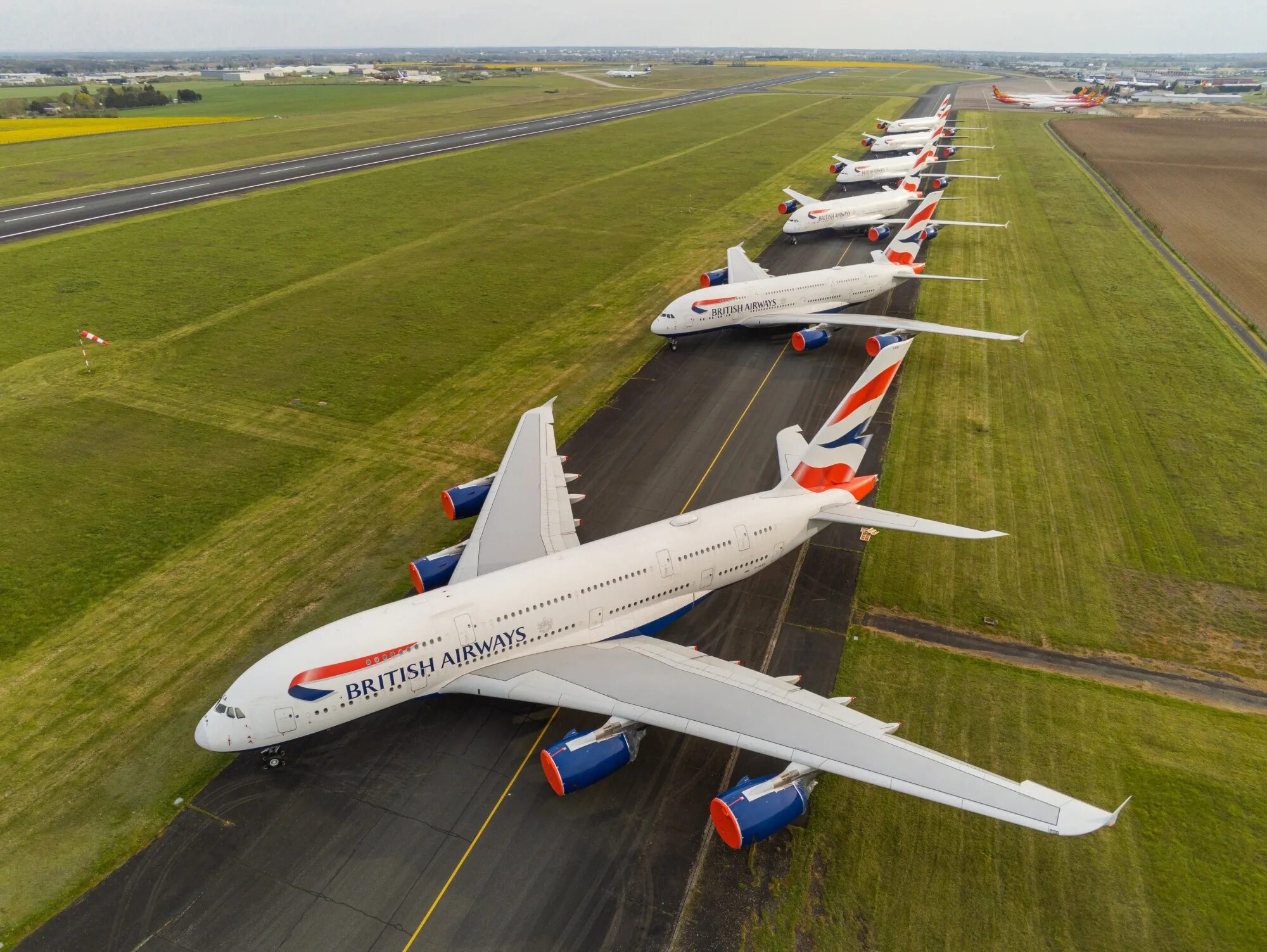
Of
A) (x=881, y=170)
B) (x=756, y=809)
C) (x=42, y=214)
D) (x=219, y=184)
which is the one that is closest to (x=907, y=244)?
(x=881, y=170)

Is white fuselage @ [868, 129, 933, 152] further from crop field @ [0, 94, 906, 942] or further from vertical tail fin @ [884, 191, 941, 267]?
vertical tail fin @ [884, 191, 941, 267]

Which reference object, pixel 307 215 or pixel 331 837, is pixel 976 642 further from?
pixel 307 215

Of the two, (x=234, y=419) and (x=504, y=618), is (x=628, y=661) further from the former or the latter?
(x=234, y=419)

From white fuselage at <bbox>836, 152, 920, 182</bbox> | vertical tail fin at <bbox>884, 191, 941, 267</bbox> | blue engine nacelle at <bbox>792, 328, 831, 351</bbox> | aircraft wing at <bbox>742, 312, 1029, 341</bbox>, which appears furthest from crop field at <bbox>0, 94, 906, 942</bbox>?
white fuselage at <bbox>836, 152, 920, 182</bbox>

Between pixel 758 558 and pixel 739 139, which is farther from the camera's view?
pixel 739 139

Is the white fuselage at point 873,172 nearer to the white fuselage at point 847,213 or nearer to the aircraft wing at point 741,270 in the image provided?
the white fuselage at point 847,213

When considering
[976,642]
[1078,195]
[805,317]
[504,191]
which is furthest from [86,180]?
[1078,195]
